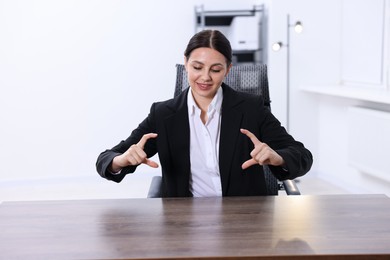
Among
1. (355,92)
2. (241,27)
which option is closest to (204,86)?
(355,92)

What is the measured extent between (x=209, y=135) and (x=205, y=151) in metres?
0.06

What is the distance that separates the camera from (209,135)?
2014mm

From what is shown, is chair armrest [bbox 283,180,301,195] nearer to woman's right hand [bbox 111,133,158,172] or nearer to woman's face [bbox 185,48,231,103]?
woman's face [bbox 185,48,231,103]

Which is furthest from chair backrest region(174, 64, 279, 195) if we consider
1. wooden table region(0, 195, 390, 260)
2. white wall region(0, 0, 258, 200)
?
white wall region(0, 0, 258, 200)

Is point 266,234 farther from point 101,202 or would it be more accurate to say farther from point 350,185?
point 350,185

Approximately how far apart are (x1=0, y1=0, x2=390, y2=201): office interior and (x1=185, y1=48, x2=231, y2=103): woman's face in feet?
8.85

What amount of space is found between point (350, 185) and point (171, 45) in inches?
78.7

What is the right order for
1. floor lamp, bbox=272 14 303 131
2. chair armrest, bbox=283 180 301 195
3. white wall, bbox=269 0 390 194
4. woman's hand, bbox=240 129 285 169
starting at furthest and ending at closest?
1. white wall, bbox=269 0 390 194
2. floor lamp, bbox=272 14 303 131
3. chair armrest, bbox=283 180 301 195
4. woman's hand, bbox=240 129 285 169

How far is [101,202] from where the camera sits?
1746mm

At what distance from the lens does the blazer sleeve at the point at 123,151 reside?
6.14ft

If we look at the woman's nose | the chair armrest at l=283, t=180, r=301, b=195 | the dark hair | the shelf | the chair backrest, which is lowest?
the chair armrest at l=283, t=180, r=301, b=195

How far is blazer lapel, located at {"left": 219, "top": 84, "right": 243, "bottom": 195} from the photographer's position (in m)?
1.97

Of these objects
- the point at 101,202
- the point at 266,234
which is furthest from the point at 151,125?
the point at 266,234

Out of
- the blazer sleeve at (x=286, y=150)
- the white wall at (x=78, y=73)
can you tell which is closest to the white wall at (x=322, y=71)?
the white wall at (x=78, y=73)
